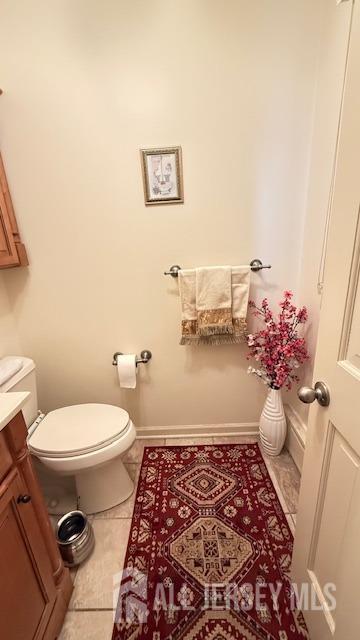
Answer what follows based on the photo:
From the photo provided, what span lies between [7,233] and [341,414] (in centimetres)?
154

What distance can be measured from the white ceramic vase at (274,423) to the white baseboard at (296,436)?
0.06 metres

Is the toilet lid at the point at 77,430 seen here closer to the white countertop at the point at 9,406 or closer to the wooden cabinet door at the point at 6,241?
the white countertop at the point at 9,406

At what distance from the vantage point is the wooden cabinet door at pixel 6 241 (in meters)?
1.30

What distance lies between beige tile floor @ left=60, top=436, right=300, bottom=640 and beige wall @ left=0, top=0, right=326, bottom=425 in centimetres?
58

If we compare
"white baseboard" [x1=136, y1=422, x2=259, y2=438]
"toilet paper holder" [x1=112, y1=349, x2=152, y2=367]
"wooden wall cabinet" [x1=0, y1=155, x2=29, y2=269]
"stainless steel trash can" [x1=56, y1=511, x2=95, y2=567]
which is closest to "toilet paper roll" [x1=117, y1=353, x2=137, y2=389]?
"toilet paper holder" [x1=112, y1=349, x2=152, y2=367]

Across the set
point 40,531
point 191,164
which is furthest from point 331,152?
point 40,531

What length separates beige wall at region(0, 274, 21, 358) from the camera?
1.50 meters

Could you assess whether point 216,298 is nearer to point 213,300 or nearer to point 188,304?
point 213,300

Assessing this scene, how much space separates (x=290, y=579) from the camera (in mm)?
1061

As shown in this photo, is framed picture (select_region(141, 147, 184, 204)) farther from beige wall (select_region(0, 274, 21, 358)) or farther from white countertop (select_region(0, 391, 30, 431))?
white countertop (select_region(0, 391, 30, 431))

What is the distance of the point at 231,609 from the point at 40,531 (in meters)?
0.75

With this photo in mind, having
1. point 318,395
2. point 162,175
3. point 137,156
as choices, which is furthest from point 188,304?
point 318,395

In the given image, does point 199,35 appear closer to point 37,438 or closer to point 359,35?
point 359,35

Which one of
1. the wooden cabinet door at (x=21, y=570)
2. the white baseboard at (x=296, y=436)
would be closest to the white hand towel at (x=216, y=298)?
the white baseboard at (x=296, y=436)
